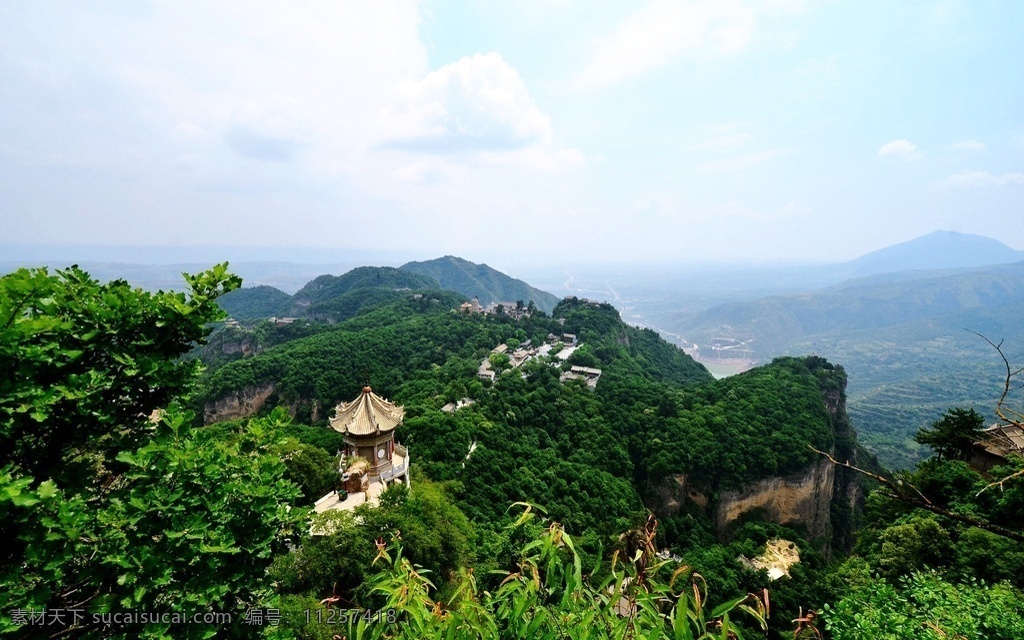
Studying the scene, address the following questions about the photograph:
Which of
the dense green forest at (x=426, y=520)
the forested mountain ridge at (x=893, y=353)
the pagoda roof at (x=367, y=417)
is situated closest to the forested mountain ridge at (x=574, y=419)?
the dense green forest at (x=426, y=520)

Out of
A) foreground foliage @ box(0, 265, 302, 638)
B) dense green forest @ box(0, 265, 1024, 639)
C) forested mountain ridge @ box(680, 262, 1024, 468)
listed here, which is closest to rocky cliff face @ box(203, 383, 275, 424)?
dense green forest @ box(0, 265, 1024, 639)

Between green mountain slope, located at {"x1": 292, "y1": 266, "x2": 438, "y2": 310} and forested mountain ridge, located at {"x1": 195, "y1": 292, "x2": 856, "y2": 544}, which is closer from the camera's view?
forested mountain ridge, located at {"x1": 195, "y1": 292, "x2": 856, "y2": 544}

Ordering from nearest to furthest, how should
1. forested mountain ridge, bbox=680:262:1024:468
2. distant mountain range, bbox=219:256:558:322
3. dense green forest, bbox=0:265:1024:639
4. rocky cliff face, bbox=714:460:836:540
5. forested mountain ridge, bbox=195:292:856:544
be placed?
1. dense green forest, bbox=0:265:1024:639
2. forested mountain ridge, bbox=195:292:856:544
3. rocky cliff face, bbox=714:460:836:540
4. forested mountain ridge, bbox=680:262:1024:468
5. distant mountain range, bbox=219:256:558:322

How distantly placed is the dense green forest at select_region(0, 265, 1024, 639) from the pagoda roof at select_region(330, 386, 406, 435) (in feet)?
5.12

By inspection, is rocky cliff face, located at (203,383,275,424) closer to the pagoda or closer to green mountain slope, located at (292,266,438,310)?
the pagoda

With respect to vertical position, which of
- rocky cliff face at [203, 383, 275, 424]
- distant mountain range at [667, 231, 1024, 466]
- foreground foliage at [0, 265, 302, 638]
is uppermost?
foreground foliage at [0, 265, 302, 638]

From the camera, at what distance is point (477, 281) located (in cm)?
15988

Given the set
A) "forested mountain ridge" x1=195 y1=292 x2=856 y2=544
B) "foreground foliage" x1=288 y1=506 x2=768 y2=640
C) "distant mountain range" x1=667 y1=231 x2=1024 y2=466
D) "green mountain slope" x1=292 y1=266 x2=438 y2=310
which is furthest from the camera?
"green mountain slope" x1=292 y1=266 x2=438 y2=310

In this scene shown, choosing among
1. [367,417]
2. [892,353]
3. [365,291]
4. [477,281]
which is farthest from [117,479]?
[892,353]

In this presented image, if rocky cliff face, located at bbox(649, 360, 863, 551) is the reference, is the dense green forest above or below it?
above

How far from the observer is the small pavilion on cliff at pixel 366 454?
13.0 m

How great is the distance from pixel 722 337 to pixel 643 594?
18842 cm

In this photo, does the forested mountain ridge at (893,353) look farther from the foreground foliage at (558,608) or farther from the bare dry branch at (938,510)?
the foreground foliage at (558,608)

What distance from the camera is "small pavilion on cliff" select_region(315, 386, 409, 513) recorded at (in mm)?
12969
